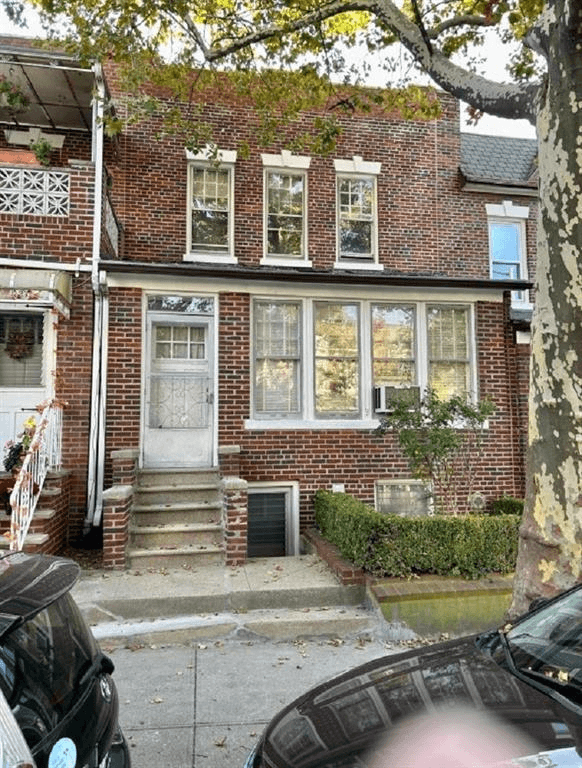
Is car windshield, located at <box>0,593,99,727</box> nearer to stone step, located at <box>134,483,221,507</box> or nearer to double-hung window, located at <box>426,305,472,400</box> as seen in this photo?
stone step, located at <box>134,483,221,507</box>

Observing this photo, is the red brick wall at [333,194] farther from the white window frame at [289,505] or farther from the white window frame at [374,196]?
the white window frame at [289,505]

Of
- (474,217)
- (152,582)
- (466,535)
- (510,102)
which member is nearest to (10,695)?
(152,582)

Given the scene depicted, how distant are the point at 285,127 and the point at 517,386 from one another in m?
6.27

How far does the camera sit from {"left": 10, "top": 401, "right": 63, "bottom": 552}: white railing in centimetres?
585

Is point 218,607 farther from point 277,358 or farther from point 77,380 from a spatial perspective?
point 277,358

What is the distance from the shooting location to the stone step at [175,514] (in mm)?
7367

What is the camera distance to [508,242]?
37.3 feet

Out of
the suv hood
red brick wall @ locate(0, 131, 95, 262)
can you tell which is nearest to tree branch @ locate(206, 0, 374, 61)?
red brick wall @ locate(0, 131, 95, 262)

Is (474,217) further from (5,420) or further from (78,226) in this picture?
(5,420)

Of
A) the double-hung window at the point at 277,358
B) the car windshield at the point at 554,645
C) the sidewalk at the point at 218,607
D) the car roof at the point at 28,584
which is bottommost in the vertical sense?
the sidewalk at the point at 218,607

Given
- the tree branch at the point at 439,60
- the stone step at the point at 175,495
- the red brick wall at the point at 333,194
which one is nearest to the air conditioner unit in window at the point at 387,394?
the red brick wall at the point at 333,194

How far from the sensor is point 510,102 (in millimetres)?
5562

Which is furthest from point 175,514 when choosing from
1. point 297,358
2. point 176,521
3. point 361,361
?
point 361,361

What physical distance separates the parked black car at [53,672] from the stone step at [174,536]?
4555mm
